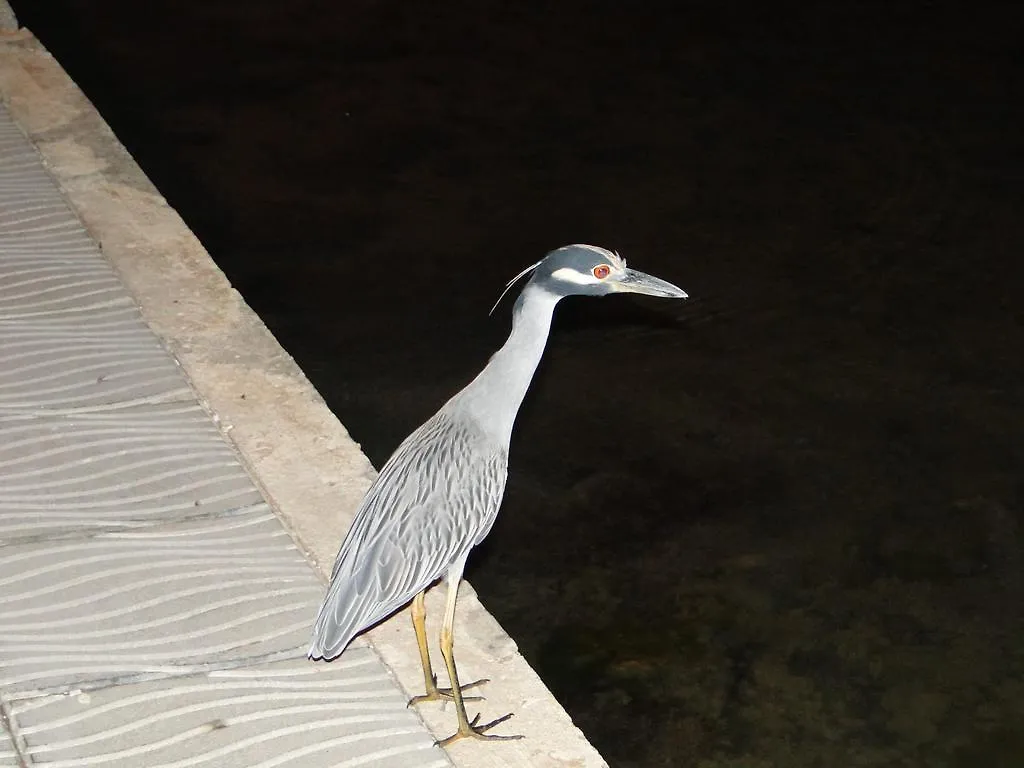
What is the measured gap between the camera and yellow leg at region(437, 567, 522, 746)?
379 centimetres

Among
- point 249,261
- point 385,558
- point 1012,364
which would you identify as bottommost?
point 249,261

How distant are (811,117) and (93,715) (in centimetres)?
685

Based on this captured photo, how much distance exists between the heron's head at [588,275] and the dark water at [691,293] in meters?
1.71

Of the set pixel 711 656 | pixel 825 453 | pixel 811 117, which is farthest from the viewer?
pixel 811 117

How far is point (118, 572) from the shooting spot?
433 centimetres

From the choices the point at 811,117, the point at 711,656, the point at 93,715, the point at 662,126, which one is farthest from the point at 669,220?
the point at 93,715

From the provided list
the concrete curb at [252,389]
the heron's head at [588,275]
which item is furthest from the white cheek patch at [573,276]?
the concrete curb at [252,389]

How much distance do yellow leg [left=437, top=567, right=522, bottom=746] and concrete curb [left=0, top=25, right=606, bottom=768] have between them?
30 mm

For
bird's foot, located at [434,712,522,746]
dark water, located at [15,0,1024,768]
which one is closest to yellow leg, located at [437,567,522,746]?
bird's foot, located at [434,712,522,746]

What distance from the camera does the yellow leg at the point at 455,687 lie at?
12.4ft

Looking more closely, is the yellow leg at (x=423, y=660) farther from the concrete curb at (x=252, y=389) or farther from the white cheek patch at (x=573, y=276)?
the white cheek patch at (x=573, y=276)

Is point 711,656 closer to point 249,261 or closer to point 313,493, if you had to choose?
A: point 313,493

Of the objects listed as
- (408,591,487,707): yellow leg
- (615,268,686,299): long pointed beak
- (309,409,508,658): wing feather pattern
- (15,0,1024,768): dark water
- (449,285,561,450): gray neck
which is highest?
(615,268,686,299): long pointed beak

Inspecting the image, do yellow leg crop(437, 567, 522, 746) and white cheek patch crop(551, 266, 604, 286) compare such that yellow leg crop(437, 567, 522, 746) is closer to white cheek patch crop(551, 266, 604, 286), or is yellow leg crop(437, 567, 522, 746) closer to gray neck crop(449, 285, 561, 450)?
gray neck crop(449, 285, 561, 450)
